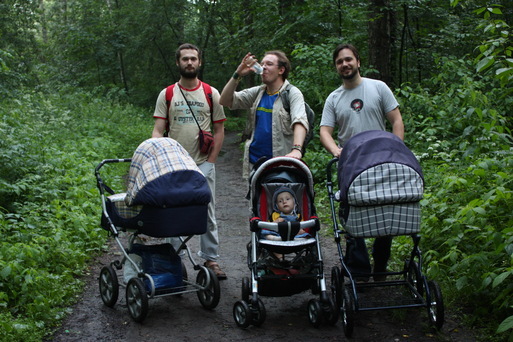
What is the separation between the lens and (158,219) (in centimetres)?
439

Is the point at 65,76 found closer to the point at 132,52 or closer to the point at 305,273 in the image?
the point at 132,52

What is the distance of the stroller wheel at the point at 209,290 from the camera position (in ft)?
15.1

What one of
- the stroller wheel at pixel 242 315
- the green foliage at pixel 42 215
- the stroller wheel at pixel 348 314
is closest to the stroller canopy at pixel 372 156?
the stroller wheel at pixel 348 314

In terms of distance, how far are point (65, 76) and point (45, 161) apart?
68.9ft

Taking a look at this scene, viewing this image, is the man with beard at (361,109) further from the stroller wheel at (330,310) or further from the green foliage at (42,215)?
the green foliage at (42,215)

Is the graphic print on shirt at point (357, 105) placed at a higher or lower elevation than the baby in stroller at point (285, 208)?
higher

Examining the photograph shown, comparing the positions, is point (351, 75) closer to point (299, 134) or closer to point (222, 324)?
point (299, 134)

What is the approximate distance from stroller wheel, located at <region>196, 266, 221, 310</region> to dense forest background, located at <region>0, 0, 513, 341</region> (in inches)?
50.6

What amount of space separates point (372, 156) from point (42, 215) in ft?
16.9

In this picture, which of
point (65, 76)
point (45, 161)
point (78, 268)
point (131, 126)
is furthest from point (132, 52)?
point (78, 268)

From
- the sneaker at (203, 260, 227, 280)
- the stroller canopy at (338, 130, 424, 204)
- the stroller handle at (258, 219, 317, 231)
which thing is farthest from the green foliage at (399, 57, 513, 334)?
the sneaker at (203, 260, 227, 280)

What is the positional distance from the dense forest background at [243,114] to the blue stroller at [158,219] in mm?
786

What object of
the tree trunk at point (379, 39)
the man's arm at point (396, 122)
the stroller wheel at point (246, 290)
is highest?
the tree trunk at point (379, 39)

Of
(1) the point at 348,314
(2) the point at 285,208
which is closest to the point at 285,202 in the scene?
(2) the point at 285,208
